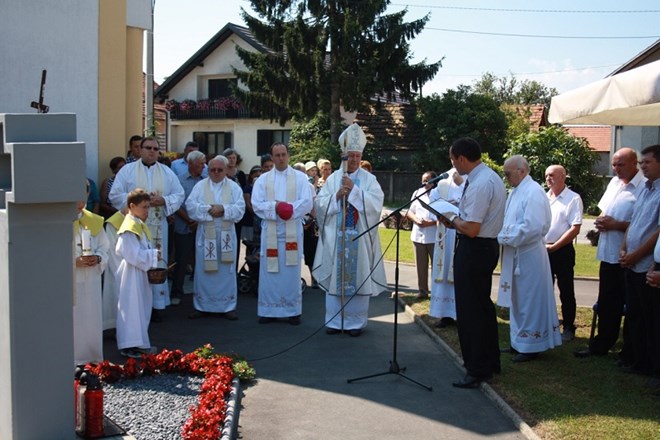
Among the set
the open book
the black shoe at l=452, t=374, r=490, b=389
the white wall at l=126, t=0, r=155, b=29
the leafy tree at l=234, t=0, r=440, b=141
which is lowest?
the black shoe at l=452, t=374, r=490, b=389

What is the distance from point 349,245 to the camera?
984cm

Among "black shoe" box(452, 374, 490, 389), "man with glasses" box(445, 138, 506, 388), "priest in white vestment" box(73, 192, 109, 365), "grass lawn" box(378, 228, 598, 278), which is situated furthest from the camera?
"grass lawn" box(378, 228, 598, 278)

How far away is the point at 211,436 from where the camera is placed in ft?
18.6

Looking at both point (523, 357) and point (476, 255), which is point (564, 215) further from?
point (476, 255)

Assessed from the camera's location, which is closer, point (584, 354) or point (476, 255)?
point (476, 255)

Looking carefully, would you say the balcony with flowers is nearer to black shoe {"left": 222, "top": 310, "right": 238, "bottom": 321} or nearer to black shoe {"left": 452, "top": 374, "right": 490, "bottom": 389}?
black shoe {"left": 222, "top": 310, "right": 238, "bottom": 321}

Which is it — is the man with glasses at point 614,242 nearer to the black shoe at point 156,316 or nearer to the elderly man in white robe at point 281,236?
the elderly man in white robe at point 281,236

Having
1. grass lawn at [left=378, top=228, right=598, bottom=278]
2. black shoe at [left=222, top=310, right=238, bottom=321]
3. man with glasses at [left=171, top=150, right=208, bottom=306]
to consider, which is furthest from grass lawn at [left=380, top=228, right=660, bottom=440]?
grass lawn at [left=378, top=228, right=598, bottom=278]

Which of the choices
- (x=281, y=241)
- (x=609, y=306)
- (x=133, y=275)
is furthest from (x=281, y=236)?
(x=609, y=306)

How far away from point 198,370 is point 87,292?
142 cm

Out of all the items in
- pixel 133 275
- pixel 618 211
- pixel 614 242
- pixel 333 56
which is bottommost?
pixel 133 275

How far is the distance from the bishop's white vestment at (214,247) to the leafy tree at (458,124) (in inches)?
872

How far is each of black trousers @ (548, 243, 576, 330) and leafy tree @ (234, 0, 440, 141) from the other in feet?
78.3

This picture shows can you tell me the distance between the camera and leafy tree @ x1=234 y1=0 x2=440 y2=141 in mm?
32438
